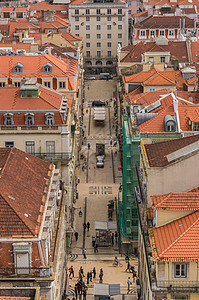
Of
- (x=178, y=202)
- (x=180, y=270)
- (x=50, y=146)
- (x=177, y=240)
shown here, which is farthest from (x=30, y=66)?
(x=180, y=270)

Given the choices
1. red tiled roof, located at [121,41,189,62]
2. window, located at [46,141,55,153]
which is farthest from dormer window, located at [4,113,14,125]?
red tiled roof, located at [121,41,189,62]

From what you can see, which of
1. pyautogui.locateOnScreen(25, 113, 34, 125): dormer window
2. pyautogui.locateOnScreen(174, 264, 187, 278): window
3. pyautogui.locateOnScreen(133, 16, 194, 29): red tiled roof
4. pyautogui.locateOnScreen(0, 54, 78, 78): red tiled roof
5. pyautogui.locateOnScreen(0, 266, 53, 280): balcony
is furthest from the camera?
pyautogui.locateOnScreen(133, 16, 194, 29): red tiled roof

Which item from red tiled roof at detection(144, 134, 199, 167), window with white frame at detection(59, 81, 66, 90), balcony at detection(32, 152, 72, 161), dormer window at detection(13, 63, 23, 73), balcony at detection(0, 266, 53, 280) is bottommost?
balcony at detection(0, 266, 53, 280)

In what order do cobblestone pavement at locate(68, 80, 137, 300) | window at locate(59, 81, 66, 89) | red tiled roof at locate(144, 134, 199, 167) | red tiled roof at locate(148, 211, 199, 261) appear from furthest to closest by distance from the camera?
window at locate(59, 81, 66, 89) → cobblestone pavement at locate(68, 80, 137, 300) → red tiled roof at locate(144, 134, 199, 167) → red tiled roof at locate(148, 211, 199, 261)

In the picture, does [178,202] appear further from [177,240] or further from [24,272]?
[24,272]

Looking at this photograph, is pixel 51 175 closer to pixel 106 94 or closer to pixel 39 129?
pixel 39 129

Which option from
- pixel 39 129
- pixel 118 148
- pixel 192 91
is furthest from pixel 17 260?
pixel 118 148

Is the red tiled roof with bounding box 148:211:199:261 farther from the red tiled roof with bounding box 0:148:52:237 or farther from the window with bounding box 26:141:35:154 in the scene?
the window with bounding box 26:141:35:154

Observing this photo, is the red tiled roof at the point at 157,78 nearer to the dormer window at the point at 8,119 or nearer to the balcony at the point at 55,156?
the balcony at the point at 55,156
